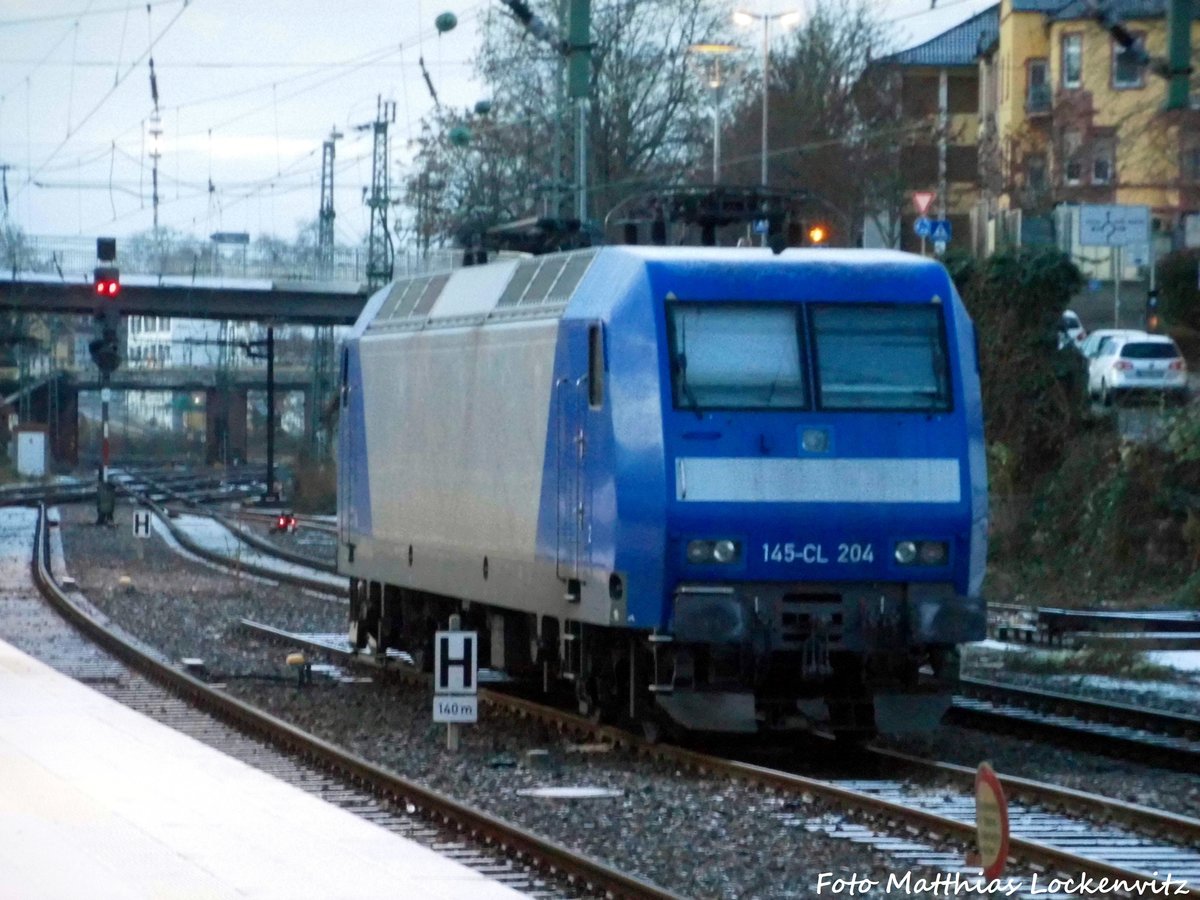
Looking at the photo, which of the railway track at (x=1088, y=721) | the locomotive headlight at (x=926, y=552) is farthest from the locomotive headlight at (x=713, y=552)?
the railway track at (x=1088, y=721)

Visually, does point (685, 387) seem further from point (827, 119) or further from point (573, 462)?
point (827, 119)

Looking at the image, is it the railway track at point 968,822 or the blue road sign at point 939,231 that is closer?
the railway track at point 968,822

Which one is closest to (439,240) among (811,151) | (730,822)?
(811,151)

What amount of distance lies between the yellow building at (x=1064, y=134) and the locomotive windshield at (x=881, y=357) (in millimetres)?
39205

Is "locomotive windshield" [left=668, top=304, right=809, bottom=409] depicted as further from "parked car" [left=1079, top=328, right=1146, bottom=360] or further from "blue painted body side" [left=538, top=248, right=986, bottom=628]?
"parked car" [left=1079, top=328, right=1146, bottom=360]

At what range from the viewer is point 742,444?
14.4 m

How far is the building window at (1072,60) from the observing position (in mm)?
71938

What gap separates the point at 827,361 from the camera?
1476cm

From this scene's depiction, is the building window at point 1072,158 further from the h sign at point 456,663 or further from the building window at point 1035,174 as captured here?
the h sign at point 456,663

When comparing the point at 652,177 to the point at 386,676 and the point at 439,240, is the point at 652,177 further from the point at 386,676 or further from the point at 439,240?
the point at 386,676

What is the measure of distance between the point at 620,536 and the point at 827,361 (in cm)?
178

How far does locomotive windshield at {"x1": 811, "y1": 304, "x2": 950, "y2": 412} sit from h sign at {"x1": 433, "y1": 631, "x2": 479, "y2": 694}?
9.35 feet

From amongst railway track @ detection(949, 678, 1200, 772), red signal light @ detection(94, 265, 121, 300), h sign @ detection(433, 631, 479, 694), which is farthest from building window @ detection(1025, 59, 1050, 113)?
h sign @ detection(433, 631, 479, 694)

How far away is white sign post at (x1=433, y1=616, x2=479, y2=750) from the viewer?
15.2 meters
